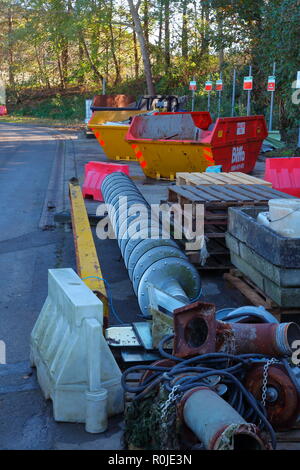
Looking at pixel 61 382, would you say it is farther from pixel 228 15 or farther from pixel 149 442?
pixel 228 15

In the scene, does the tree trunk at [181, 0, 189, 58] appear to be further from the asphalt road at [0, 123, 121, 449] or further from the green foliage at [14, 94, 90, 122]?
the asphalt road at [0, 123, 121, 449]

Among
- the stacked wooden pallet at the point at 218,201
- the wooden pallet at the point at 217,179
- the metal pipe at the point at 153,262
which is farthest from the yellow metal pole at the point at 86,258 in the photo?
the wooden pallet at the point at 217,179

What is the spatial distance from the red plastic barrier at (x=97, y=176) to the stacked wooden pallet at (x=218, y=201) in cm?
300

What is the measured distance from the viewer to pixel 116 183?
847 centimetres

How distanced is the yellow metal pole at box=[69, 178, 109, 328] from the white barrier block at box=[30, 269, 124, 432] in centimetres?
62

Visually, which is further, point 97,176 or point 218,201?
point 97,176

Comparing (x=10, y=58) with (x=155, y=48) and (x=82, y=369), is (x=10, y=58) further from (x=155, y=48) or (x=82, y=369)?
(x=82, y=369)

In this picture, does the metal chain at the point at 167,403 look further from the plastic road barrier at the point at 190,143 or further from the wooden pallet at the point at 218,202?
the plastic road barrier at the point at 190,143

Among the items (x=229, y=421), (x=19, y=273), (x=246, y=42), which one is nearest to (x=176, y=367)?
(x=229, y=421)

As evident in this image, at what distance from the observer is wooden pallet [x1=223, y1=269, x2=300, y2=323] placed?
16.6 feet

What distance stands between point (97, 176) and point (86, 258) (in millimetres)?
5243

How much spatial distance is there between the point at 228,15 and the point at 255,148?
14.5 meters

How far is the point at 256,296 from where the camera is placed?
5.55 meters

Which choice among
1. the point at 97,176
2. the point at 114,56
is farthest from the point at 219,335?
the point at 114,56
